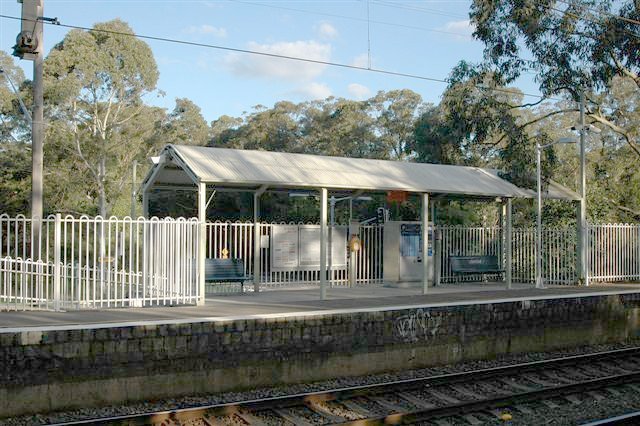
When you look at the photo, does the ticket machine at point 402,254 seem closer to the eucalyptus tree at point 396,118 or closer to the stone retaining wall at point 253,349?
the stone retaining wall at point 253,349

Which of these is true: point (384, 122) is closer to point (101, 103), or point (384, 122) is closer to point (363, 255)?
point (101, 103)

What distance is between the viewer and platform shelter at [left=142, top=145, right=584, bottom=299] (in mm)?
14609

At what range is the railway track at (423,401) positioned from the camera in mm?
9078

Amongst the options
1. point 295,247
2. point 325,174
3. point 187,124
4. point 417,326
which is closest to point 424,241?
point 325,174

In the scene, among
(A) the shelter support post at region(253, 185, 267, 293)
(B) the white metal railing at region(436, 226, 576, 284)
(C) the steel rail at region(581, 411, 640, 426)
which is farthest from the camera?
(B) the white metal railing at region(436, 226, 576, 284)

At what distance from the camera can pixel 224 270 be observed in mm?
16922

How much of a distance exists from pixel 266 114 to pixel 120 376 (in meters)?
42.2

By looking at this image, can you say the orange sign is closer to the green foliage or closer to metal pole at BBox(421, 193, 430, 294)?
metal pole at BBox(421, 193, 430, 294)

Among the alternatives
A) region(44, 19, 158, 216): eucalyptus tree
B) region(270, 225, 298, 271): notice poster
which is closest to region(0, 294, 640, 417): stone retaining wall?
region(270, 225, 298, 271): notice poster

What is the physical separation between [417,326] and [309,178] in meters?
4.28

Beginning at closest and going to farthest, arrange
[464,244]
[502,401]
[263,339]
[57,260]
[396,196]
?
[502,401], [263,339], [57,260], [396,196], [464,244]

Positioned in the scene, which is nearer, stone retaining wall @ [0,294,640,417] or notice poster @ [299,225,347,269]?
stone retaining wall @ [0,294,640,417]

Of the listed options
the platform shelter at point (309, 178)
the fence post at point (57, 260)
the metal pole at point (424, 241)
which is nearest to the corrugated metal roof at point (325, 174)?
the platform shelter at point (309, 178)

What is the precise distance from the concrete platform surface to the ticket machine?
1.97ft
